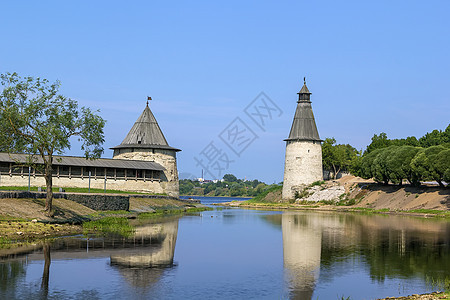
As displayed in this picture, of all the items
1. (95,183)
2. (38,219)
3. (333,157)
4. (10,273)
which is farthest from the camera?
(333,157)

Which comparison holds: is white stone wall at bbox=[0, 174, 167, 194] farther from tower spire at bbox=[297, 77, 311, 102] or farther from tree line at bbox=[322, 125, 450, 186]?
tower spire at bbox=[297, 77, 311, 102]

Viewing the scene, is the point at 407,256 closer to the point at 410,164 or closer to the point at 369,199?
the point at 410,164

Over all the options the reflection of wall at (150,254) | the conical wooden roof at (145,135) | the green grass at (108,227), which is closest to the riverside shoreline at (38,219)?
the green grass at (108,227)

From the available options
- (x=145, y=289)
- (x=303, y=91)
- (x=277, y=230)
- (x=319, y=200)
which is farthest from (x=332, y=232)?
(x=303, y=91)

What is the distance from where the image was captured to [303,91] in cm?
7706

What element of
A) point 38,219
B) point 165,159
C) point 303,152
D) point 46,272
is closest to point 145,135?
point 165,159

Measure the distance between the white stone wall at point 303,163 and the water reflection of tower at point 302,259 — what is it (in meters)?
43.3

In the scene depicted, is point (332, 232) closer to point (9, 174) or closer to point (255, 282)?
point (255, 282)

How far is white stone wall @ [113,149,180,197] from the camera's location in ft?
190

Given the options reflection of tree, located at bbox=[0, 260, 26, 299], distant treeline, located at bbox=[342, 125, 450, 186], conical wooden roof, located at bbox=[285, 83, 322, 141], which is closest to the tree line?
distant treeline, located at bbox=[342, 125, 450, 186]

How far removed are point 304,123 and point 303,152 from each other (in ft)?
13.5

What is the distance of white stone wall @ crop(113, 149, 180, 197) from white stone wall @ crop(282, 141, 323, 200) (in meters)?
22.1

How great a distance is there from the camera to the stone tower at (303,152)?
7525 cm

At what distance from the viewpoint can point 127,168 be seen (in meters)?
52.7
